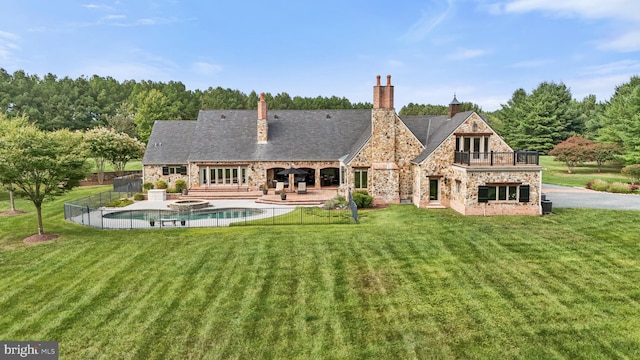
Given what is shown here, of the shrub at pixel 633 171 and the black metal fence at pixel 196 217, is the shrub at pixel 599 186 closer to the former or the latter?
the shrub at pixel 633 171

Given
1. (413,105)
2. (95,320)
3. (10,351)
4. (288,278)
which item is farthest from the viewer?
(413,105)

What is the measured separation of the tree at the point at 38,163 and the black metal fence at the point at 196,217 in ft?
9.63

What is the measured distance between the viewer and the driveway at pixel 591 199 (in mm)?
27547

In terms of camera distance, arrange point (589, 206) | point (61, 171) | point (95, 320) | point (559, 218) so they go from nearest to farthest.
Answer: point (95, 320) → point (61, 171) → point (559, 218) → point (589, 206)

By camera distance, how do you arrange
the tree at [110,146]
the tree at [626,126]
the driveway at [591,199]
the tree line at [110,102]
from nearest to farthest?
the driveway at [591,199] < the tree at [110,146] < the tree at [626,126] < the tree line at [110,102]

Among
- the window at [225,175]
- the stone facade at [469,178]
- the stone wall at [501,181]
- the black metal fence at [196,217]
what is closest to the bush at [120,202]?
the black metal fence at [196,217]

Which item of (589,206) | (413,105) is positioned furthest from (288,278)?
(413,105)

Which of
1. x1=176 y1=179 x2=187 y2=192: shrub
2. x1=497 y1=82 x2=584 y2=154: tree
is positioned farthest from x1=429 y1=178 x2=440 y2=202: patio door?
x1=497 y1=82 x2=584 y2=154: tree

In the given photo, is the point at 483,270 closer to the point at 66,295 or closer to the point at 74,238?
the point at 66,295

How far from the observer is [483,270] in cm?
1655

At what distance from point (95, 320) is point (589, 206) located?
29217 millimetres

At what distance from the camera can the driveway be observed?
90.4 feet

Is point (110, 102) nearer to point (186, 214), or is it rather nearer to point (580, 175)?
point (186, 214)

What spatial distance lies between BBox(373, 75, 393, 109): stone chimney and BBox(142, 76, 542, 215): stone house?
0.07 m
